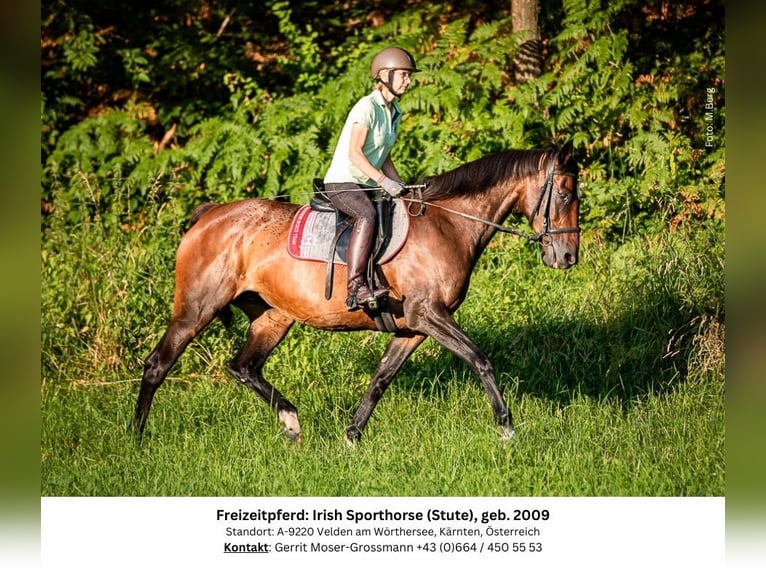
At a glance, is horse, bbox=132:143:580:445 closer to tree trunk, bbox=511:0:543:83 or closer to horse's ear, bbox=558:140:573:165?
horse's ear, bbox=558:140:573:165

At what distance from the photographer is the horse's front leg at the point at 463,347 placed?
301 inches

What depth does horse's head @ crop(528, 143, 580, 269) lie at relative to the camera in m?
7.64

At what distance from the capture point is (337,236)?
7941mm

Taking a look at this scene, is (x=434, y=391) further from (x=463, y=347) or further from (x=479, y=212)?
(x=479, y=212)

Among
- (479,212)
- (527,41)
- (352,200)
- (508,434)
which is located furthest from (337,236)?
(527,41)

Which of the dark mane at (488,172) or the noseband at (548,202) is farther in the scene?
the dark mane at (488,172)

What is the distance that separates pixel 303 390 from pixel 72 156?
19.1 feet

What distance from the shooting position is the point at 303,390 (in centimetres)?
966

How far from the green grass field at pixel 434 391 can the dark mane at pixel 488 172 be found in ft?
6.70

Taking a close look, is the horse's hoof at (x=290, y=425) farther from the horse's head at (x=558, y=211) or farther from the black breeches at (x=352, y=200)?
the horse's head at (x=558, y=211)

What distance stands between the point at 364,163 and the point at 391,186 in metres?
0.28

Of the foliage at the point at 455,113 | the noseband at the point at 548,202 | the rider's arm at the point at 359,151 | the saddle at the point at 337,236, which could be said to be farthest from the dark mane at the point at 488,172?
the foliage at the point at 455,113
